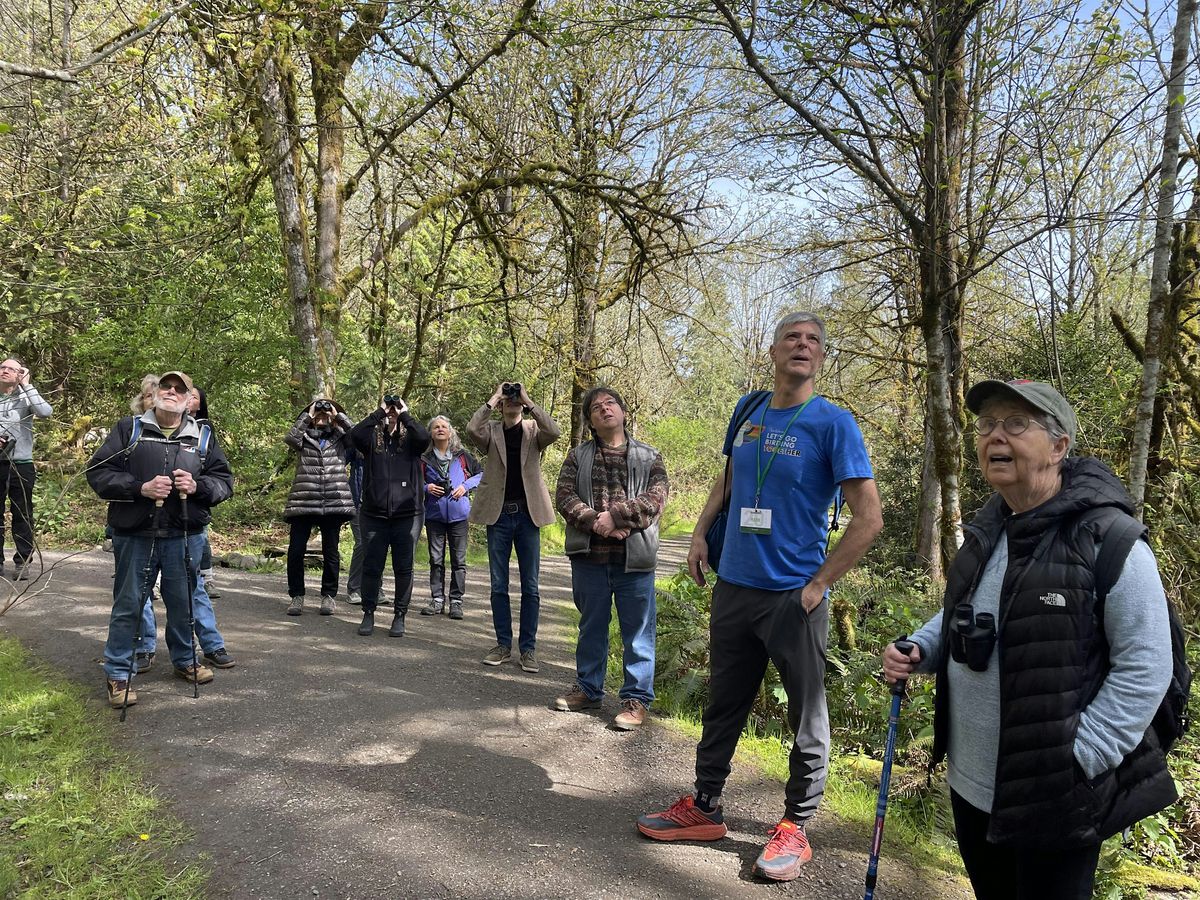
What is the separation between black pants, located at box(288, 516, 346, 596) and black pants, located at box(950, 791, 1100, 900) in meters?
5.96

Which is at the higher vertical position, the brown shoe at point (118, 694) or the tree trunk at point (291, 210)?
the tree trunk at point (291, 210)

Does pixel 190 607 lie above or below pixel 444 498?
below

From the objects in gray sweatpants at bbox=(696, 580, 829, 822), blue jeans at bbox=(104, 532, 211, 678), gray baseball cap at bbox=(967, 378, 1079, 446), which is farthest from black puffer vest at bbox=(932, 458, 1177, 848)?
blue jeans at bbox=(104, 532, 211, 678)

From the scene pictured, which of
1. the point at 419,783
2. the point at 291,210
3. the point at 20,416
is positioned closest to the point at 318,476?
the point at 20,416

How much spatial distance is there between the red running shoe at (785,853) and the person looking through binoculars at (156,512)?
12.3ft

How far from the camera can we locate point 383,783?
3787 mm

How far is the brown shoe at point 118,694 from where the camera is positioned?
461 centimetres

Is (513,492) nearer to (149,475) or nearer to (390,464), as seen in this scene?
(390,464)

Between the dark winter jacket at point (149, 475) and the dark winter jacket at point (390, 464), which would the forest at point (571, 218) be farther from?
the dark winter jacket at point (390, 464)

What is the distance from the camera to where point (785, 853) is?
123 inches

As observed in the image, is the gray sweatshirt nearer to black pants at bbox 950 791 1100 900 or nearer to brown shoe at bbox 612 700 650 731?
brown shoe at bbox 612 700 650 731

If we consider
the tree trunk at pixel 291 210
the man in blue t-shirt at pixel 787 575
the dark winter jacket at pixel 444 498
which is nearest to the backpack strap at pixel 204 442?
the dark winter jacket at pixel 444 498

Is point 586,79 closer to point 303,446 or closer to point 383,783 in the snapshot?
point 303,446

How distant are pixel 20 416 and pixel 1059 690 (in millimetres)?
8625
